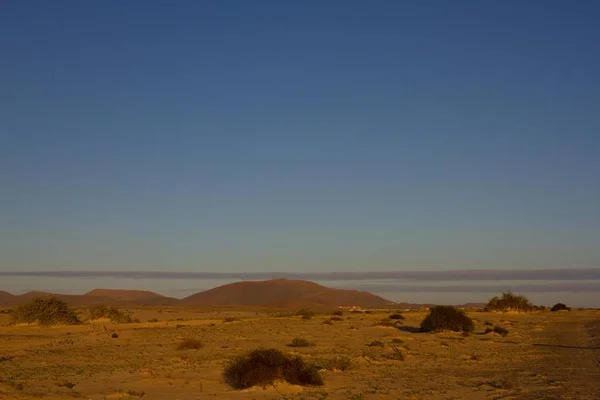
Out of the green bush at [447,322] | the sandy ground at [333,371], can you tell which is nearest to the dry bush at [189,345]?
the sandy ground at [333,371]

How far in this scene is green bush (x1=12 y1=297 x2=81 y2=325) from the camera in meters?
48.4

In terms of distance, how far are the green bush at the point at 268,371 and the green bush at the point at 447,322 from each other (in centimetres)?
2254

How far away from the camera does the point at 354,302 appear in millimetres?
187500

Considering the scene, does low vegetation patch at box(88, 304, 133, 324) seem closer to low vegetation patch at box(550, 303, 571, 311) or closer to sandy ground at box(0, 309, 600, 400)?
sandy ground at box(0, 309, 600, 400)

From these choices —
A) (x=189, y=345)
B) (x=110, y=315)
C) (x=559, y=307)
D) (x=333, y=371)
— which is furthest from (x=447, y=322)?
(x=559, y=307)

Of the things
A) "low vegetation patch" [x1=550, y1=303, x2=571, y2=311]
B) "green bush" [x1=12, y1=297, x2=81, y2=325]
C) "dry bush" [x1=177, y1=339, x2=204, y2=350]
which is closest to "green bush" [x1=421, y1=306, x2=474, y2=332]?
"dry bush" [x1=177, y1=339, x2=204, y2=350]

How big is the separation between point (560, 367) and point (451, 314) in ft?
60.7

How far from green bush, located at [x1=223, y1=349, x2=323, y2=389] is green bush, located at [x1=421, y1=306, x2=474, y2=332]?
73.9 ft

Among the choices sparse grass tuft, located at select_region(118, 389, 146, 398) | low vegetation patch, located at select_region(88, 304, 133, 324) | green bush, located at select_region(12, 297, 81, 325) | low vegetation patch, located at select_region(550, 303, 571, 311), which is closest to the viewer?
sparse grass tuft, located at select_region(118, 389, 146, 398)

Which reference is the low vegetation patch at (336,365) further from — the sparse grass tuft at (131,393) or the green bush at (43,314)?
Answer: the green bush at (43,314)

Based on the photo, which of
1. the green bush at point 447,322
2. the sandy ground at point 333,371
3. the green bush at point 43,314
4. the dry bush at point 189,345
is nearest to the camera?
the sandy ground at point 333,371

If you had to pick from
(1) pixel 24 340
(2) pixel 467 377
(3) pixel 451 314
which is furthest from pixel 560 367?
(1) pixel 24 340

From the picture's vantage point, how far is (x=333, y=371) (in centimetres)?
2158

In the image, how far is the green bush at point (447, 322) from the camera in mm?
39938
